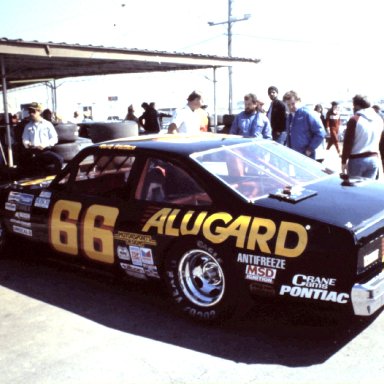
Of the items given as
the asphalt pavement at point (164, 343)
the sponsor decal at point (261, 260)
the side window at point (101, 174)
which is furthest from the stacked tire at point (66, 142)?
the sponsor decal at point (261, 260)

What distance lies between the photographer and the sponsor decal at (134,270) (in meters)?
3.95

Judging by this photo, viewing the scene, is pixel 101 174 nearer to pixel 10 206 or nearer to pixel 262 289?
pixel 10 206

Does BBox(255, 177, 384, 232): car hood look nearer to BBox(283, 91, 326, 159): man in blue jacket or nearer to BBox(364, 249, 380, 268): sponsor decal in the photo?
BBox(364, 249, 380, 268): sponsor decal

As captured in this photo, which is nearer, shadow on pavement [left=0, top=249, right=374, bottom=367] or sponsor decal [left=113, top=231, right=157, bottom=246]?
shadow on pavement [left=0, top=249, right=374, bottom=367]

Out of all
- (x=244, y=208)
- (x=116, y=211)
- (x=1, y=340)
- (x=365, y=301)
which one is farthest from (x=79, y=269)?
(x=365, y=301)

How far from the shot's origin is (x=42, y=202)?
4.72 m

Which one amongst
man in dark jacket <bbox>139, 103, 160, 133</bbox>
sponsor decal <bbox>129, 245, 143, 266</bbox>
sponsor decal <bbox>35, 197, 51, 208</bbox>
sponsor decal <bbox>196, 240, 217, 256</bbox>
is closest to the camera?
sponsor decal <bbox>196, 240, 217, 256</bbox>

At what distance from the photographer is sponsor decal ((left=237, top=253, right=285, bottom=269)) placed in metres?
3.21

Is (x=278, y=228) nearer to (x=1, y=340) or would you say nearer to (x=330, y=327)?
(x=330, y=327)

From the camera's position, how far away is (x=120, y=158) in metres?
4.61

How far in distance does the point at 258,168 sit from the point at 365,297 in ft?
4.61

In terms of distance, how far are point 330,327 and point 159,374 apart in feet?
4.17

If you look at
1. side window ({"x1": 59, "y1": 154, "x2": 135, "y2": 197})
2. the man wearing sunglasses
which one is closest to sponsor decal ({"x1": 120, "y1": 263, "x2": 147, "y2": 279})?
side window ({"x1": 59, "y1": 154, "x2": 135, "y2": 197})

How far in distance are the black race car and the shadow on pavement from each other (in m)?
0.14
